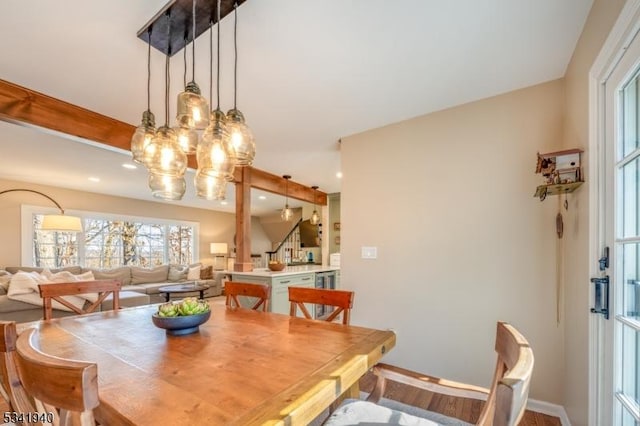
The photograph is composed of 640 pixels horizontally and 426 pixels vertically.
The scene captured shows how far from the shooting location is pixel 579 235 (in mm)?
1717

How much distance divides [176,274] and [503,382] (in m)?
7.22

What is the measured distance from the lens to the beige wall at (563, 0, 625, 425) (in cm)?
152

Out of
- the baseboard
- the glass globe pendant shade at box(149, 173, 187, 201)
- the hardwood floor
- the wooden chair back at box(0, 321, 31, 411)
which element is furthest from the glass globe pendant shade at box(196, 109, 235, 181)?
the baseboard

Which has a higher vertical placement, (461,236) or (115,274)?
(461,236)

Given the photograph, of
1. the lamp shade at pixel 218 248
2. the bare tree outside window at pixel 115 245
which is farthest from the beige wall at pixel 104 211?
the lamp shade at pixel 218 248

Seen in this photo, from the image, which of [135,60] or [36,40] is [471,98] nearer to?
[135,60]

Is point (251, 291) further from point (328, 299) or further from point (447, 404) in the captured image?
point (447, 404)

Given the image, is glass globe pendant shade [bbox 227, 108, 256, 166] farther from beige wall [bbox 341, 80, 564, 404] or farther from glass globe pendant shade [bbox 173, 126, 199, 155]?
beige wall [bbox 341, 80, 564, 404]

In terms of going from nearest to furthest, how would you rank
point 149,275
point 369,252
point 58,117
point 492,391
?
point 492,391 → point 58,117 → point 369,252 → point 149,275

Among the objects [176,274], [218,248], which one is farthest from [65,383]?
[218,248]

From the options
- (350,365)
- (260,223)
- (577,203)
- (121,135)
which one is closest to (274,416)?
(350,365)

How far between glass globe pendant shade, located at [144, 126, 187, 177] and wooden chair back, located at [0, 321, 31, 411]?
3.24 ft

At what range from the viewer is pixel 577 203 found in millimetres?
1771

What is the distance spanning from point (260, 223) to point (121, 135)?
7258 millimetres
